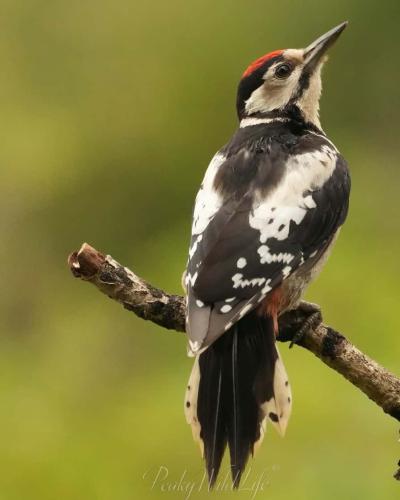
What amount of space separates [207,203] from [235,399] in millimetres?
664

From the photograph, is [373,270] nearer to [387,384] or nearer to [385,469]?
[385,469]

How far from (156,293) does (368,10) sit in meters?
5.84

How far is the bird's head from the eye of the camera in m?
5.34

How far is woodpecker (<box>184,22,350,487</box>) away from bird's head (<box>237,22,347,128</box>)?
0.29 m

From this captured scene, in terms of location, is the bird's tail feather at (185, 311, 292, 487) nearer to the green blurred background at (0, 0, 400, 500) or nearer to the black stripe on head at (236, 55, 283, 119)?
the black stripe on head at (236, 55, 283, 119)

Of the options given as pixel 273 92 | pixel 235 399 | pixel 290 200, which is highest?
pixel 273 92

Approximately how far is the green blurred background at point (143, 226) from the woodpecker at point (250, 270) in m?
1.62

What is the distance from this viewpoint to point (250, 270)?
Answer: 4.57 m

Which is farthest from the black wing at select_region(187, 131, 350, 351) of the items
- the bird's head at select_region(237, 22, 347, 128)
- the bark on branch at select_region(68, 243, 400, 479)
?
the bird's head at select_region(237, 22, 347, 128)

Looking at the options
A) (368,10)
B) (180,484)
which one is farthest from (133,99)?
(180,484)

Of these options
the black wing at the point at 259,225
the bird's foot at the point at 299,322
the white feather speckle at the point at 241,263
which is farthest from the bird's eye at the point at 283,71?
the white feather speckle at the point at 241,263

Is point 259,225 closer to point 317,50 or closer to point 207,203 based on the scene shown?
point 207,203

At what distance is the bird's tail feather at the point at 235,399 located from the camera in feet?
15.0

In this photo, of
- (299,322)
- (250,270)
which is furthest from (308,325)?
(250,270)
